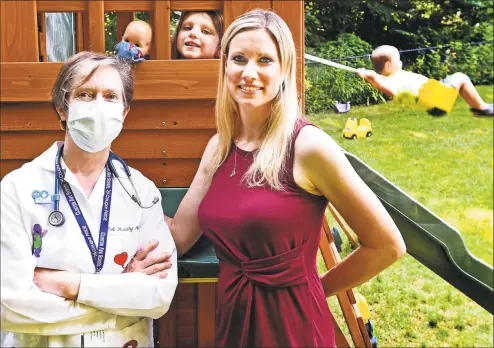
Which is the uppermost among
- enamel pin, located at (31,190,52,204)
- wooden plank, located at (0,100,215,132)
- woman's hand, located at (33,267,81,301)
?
wooden plank, located at (0,100,215,132)

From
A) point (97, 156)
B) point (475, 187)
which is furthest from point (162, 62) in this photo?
point (475, 187)

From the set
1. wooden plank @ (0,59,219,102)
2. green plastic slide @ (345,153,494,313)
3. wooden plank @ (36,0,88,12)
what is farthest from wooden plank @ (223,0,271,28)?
green plastic slide @ (345,153,494,313)

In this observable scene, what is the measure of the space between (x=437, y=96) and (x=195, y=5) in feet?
5.99

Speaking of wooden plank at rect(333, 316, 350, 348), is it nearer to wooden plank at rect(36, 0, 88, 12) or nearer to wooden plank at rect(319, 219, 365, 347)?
wooden plank at rect(319, 219, 365, 347)

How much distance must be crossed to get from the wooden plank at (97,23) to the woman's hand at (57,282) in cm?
78

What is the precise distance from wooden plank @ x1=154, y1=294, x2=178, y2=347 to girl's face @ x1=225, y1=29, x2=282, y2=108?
1030 millimetres

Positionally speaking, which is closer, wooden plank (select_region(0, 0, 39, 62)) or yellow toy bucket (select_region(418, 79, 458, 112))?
wooden plank (select_region(0, 0, 39, 62))

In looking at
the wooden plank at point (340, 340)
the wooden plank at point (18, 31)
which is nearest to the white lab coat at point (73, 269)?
the wooden plank at point (18, 31)

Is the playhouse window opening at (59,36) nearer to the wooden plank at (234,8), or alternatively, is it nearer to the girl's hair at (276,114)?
the wooden plank at (234,8)

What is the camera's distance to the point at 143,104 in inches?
84.8

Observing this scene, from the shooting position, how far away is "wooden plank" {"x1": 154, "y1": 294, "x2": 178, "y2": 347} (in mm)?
2414

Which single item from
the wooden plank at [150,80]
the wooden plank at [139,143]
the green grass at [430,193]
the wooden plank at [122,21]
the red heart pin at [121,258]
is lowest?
the green grass at [430,193]

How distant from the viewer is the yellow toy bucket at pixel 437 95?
3.28 meters

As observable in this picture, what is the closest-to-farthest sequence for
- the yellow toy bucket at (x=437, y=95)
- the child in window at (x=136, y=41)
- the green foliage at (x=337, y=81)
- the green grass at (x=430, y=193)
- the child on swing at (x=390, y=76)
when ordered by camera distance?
the child in window at (x=136, y=41) → the child on swing at (x=390, y=76) → the green foliage at (x=337, y=81) → the yellow toy bucket at (x=437, y=95) → the green grass at (x=430, y=193)
